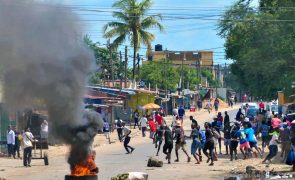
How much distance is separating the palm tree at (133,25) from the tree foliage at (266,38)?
42.1 feet

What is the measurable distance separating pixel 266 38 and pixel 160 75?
6012cm

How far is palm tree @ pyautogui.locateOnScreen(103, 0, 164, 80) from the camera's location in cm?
6217

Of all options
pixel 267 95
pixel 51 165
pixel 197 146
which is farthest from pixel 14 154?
pixel 267 95

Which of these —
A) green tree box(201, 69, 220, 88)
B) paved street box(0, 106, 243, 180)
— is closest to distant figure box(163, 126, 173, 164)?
paved street box(0, 106, 243, 180)

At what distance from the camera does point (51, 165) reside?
104 ft

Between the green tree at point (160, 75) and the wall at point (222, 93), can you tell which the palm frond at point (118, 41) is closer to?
the green tree at point (160, 75)

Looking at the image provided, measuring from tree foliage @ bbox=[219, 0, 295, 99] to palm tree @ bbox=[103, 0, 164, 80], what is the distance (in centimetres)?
1282

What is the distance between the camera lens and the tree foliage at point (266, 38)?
40.0 m

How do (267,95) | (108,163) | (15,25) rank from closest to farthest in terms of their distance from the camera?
(15,25), (108,163), (267,95)

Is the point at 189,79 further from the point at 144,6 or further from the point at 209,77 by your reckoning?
the point at 144,6

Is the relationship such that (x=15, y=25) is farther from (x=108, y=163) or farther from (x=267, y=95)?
(x=267, y=95)

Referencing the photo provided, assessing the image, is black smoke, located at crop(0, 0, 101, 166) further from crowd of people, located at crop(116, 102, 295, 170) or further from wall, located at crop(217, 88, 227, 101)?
wall, located at crop(217, 88, 227, 101)

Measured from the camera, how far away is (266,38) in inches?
1654

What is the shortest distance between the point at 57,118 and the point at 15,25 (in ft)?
8.05
